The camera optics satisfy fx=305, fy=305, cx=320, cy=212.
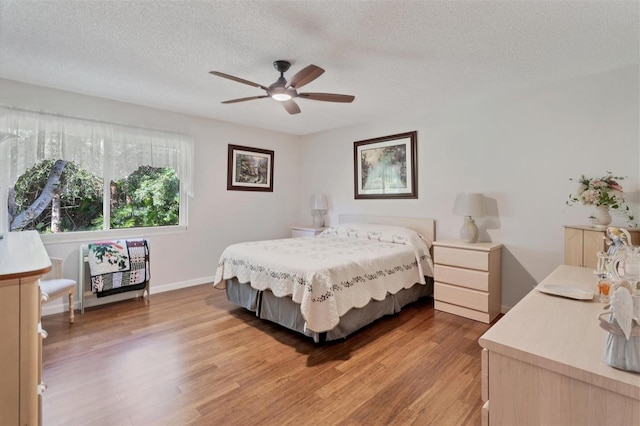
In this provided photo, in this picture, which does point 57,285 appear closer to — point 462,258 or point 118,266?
point 118,266

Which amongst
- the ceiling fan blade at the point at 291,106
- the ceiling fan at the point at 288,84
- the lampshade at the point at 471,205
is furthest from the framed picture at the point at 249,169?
the lampshade at the point at 471,205

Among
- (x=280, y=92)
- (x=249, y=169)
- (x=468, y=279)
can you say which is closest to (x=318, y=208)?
(x=249, y=169)

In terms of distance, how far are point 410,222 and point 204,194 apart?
9.74 ft

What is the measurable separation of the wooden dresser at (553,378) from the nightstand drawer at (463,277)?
6.51 feet

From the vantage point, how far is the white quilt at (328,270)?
2441 mm

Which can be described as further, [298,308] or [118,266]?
[118,266]

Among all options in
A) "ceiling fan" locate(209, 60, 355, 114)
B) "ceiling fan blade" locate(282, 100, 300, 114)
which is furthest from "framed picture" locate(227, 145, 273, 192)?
"ceiling fan" locate(209, 60, 355, 114)

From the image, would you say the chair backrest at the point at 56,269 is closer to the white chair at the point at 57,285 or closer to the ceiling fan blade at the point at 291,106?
the white chair at the point at 57,285

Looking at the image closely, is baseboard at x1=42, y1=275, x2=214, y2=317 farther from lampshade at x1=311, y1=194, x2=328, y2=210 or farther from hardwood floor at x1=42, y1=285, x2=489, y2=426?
lampshade at x1=311, y1=194, x2=328, y2=210

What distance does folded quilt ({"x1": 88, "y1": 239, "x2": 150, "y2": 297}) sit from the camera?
11.0 feet

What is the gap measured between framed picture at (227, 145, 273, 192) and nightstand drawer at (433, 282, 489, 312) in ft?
10.4

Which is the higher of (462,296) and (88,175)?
(88,175)

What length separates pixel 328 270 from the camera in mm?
2535

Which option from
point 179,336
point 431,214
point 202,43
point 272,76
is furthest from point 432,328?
point 202,43
